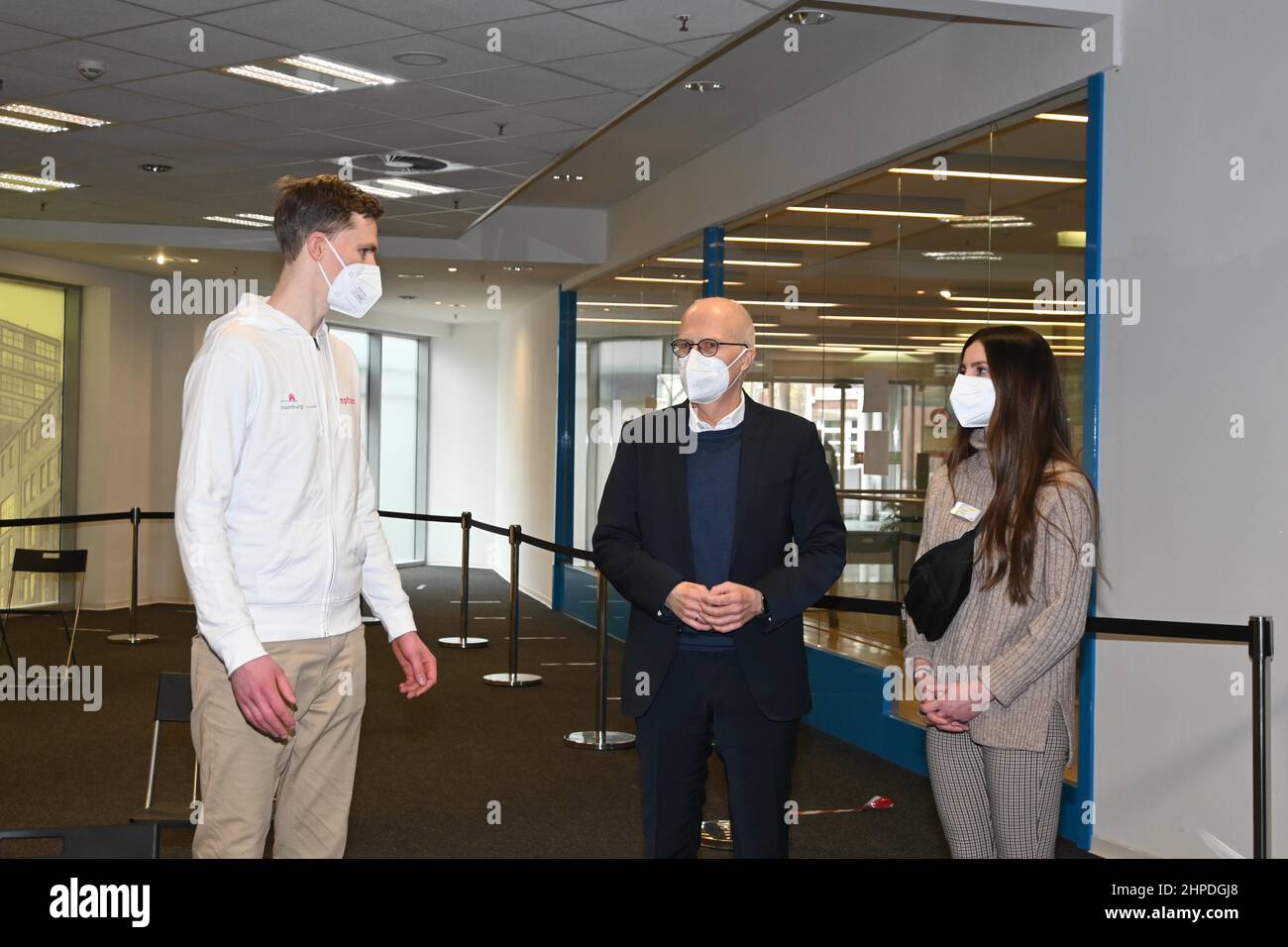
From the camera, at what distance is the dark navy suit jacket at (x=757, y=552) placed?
2.73 m

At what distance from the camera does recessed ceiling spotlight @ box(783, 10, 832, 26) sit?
6.38m

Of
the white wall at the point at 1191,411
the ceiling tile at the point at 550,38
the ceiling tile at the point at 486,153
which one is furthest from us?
the ceiling tile at the point at 486,153

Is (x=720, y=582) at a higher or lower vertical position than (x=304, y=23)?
lower

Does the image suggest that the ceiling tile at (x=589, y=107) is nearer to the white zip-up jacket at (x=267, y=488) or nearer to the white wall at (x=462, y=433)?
the white zip-up jacket at (x=267, y=488)

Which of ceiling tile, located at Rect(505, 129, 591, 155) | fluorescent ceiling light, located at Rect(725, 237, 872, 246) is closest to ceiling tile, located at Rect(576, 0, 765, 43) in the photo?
ceiling tile, located at Rect(505, 129, 591, 155)

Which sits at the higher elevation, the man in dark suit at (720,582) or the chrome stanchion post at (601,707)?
the man in dark suit at (720,582)

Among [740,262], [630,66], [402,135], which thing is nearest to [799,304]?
[740,262]

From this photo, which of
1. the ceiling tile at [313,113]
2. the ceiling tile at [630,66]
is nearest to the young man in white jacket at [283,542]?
the ceiling tile at [630,66]

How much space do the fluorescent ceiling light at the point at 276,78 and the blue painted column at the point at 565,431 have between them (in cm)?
702

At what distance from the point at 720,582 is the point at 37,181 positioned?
8.50 m

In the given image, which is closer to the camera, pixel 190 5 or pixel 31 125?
pixel 190 5

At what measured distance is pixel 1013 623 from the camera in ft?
9.00

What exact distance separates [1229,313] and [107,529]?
11.3 m

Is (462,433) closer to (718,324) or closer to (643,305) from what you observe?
(643,305)
